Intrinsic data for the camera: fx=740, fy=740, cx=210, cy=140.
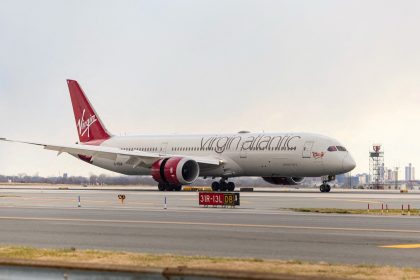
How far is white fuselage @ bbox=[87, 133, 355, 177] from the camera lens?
6031 cm

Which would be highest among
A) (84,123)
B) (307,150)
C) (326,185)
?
(84,123)

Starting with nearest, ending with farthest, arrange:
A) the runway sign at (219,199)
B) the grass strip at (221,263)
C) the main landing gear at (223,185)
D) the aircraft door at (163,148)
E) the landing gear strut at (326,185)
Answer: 1. the grass strip at (221,263)
2. the runway sign at (219,199)
3. the landing gear strut at (326,185)
4. the main landing gear at (223,185)
5. the aircraft door at (163,148)

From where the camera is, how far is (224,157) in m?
65.7

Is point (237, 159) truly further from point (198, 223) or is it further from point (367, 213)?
point (198, 223)

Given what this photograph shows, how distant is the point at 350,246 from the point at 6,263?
10.3 metres

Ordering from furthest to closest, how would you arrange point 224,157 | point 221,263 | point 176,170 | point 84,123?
point 84,123, point 224,157, point 176,170, point 221,263

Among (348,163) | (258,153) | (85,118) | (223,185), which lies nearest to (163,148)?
A: (223,185)

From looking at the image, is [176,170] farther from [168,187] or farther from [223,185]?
[223,185]

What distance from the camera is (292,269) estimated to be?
1316cm

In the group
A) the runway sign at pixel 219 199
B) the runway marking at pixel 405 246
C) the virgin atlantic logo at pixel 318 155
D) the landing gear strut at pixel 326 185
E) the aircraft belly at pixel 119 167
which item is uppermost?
the virgin atlantic logo at pixel 318 155

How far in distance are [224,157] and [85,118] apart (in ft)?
63.0

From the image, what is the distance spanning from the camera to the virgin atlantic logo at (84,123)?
7762cm

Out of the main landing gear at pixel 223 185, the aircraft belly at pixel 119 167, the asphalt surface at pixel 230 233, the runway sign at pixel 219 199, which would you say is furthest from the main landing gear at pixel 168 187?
the asphalt surface at pixel 230 233

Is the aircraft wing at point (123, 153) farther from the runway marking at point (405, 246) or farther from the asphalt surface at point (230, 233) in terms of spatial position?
the runway marking at point (405, 246)
